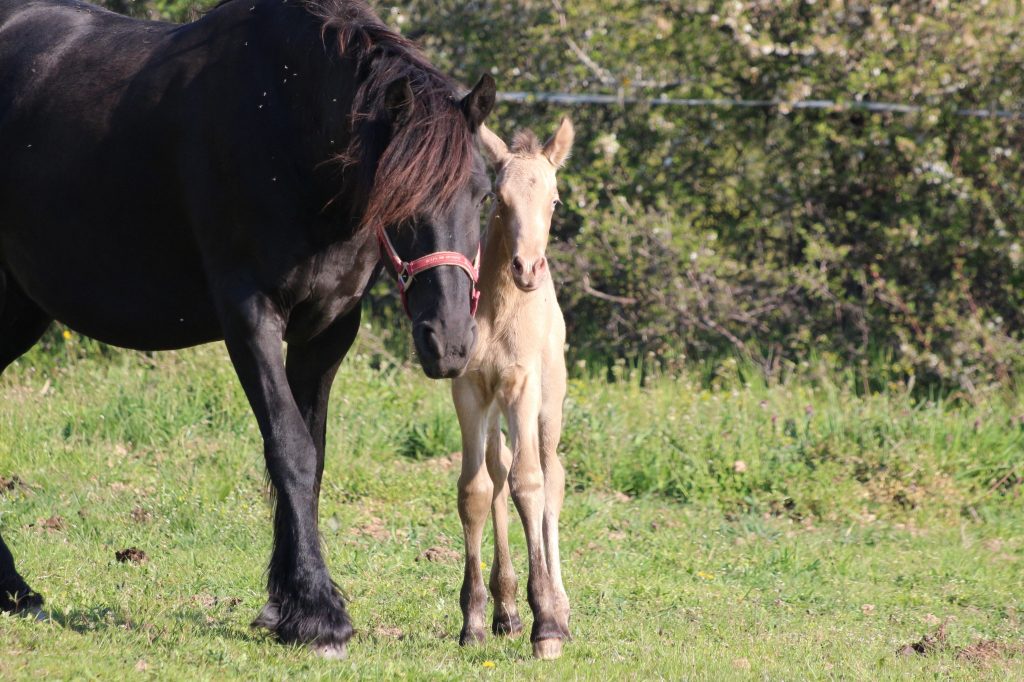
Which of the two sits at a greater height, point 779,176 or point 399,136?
point 399,136

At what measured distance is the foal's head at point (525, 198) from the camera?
3.83 m

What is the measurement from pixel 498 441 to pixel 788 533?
2.57m

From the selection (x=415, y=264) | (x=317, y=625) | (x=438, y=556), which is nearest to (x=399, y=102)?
(x=415, y=264)

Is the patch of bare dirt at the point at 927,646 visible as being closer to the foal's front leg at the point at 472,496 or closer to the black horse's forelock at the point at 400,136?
the foal's front leg at the point at 472,496

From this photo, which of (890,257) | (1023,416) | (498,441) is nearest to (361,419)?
(498,441)

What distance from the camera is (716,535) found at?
6.21 meters

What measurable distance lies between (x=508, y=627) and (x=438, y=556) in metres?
1.27

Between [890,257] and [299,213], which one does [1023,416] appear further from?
[299,213]

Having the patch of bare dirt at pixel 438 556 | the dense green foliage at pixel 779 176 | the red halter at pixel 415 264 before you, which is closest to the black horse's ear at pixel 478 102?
the red halter at pixel 415 264

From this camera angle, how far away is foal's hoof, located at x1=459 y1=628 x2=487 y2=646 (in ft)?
13.5

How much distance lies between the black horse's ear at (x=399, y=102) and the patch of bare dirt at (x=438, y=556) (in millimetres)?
2456

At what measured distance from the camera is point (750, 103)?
9.63 meters

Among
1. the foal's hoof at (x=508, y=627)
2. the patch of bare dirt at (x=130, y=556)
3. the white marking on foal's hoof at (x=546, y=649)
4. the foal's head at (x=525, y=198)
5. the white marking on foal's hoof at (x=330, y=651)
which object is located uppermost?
the foal's head at (x=525, y=198)

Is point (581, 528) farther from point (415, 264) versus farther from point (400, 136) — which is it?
point (400, 136)
